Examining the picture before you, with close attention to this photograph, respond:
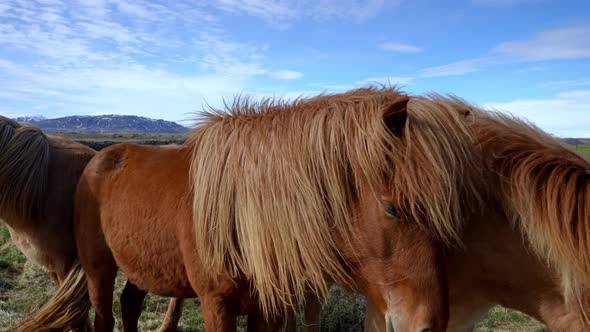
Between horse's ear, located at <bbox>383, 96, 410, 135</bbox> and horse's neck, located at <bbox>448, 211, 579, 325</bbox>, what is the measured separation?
2.13 feet

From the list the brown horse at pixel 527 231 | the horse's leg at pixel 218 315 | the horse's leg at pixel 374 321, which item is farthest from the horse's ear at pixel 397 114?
the horse's leg at pixel 218 315

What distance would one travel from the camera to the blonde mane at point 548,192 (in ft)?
5.40

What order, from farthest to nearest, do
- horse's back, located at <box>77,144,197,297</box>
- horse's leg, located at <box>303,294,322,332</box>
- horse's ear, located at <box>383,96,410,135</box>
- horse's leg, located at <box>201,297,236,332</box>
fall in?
horse's leg, located at <box>303,294,322,332</box> < horse's back, located at <box>77,144,197,297</box> < horse's leg, located at <box>201,297,236,332</box> < horse's ear, located at <box>383,96,410,135</box>

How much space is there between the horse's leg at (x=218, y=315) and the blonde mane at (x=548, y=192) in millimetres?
1378

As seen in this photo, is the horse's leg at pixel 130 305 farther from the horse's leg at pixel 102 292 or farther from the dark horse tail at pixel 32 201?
the horse's leg at pixel 102 292

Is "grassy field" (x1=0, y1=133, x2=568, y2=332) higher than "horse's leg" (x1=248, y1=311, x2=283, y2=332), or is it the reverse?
"horse's leg" (x1=248, y1=311, x2=283, y2=332)

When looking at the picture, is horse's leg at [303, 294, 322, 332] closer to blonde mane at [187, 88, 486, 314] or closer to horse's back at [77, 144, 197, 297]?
blonde mane at [187, 88, 486, 314]

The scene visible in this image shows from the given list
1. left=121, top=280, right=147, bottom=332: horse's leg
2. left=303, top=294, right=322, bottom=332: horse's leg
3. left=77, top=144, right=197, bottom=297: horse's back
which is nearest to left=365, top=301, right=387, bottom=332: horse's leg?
left=303, top=294, right=322, bottom=332: horse's leg

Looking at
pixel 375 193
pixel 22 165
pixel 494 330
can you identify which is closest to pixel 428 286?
pixel 375 193

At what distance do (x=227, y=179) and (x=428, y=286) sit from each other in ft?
3.10

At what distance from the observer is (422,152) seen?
155 cm

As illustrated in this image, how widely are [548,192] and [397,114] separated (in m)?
0.74

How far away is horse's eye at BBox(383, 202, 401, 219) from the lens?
5.04ft

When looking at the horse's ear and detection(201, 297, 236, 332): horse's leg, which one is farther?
detection(201, 297, 236, 332): horse's leg
